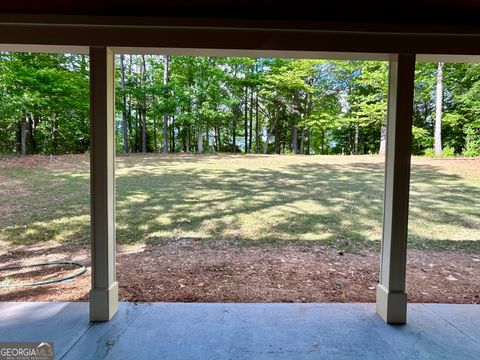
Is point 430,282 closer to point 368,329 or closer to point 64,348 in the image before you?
point 368,329

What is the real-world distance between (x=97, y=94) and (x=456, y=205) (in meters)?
6.35

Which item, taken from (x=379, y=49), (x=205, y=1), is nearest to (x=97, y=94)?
(x=205, y=1)

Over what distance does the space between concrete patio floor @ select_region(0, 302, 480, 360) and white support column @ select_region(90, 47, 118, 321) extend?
221 millimetres

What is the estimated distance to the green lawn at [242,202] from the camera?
4797mm

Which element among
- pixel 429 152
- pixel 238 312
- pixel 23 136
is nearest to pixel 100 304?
pixel 238 312

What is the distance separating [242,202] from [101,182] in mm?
3920

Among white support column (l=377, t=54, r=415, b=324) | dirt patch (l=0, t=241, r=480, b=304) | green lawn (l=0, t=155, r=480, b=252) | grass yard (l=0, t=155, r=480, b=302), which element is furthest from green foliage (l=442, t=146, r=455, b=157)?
white support column (l=377, t=54, r=415, b=324)

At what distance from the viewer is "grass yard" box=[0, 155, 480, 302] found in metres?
3.41

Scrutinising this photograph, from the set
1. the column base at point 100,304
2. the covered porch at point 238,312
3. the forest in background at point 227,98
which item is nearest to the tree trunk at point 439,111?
the forest in background at point 227,98

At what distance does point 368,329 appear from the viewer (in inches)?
92.6

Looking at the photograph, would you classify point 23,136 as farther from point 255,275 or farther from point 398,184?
point 398,184

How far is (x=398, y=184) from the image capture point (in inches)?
96.3

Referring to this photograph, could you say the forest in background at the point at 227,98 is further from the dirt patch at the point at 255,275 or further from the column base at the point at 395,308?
the column base at the point at 395,308

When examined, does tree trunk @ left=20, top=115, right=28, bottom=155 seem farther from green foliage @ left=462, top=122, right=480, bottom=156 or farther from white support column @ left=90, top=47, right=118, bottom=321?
green foliage @ left=462, top=122, right=480, bottom=156
